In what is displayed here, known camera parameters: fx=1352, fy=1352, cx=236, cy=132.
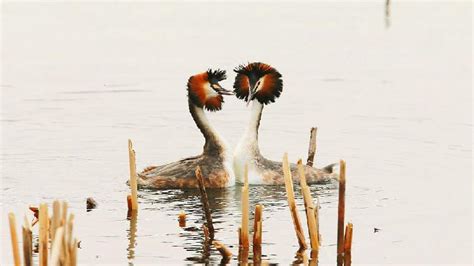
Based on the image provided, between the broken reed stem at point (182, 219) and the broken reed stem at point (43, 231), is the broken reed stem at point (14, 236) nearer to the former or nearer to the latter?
the broken reed stem at point (43, 231)

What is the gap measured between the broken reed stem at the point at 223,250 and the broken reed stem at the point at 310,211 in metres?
0.78

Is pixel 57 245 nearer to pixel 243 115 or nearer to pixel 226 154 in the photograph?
pixel 226 154

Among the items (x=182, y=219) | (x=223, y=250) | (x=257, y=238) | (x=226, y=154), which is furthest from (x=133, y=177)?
(x=226, y=154)

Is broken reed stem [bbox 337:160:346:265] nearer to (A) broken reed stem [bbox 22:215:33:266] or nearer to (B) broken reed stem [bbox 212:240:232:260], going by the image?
(B) broken reed stem [bbox 212:240:232:260]

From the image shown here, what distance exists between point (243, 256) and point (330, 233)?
1.76 m

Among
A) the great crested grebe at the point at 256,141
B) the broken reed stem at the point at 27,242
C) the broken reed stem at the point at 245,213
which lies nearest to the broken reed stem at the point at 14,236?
the broken reed stem at the point at 27,242

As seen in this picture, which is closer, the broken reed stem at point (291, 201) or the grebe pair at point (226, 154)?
the broken reed stem at point (291, 201)

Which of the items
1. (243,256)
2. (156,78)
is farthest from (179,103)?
(243,256)

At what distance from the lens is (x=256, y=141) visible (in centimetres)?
1712

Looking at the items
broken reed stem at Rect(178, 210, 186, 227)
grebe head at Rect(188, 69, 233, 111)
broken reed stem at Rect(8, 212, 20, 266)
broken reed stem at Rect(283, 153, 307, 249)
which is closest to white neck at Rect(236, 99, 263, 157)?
grebe head at Rect(188, 69, 233, 111)

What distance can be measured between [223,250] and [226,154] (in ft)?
15.0

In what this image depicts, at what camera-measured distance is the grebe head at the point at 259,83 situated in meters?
17.2

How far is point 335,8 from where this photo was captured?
1351 inches

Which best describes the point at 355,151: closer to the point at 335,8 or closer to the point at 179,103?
the point at 179,103
